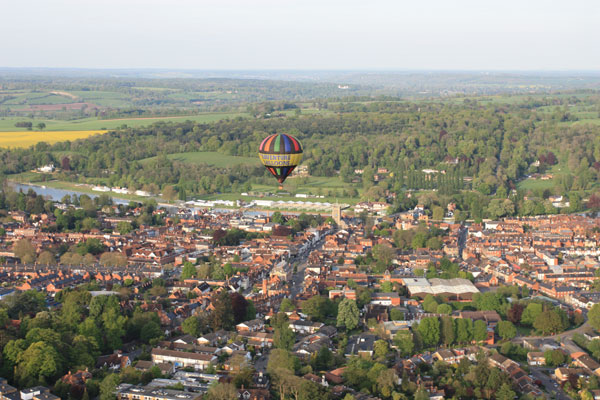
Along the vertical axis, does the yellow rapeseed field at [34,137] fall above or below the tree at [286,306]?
below

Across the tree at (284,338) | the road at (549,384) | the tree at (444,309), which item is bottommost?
the road at (549,384)

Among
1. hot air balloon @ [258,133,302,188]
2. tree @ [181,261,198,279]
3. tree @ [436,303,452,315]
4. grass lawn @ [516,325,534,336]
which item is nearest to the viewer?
grass lawn @ [516,325,534,336]

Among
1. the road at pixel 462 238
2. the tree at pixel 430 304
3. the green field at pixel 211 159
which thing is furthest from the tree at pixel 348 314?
the green field at pixel 211 159

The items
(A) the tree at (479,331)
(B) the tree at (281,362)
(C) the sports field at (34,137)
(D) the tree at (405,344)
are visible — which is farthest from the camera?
(C) the sports field at (34,137)

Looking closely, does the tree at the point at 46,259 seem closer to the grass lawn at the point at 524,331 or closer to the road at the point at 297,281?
the road at the point at 297,281

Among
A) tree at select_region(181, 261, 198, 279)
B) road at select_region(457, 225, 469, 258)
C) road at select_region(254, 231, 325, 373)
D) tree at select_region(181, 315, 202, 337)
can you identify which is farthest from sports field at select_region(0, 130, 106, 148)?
tree at select_region(181, 315, 202, 337)

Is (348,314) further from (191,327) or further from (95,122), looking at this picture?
(95,122)

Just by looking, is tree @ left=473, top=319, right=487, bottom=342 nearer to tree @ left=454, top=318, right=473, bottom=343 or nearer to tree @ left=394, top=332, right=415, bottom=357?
tree @ left=454, top=318, right=473, bottom=343
